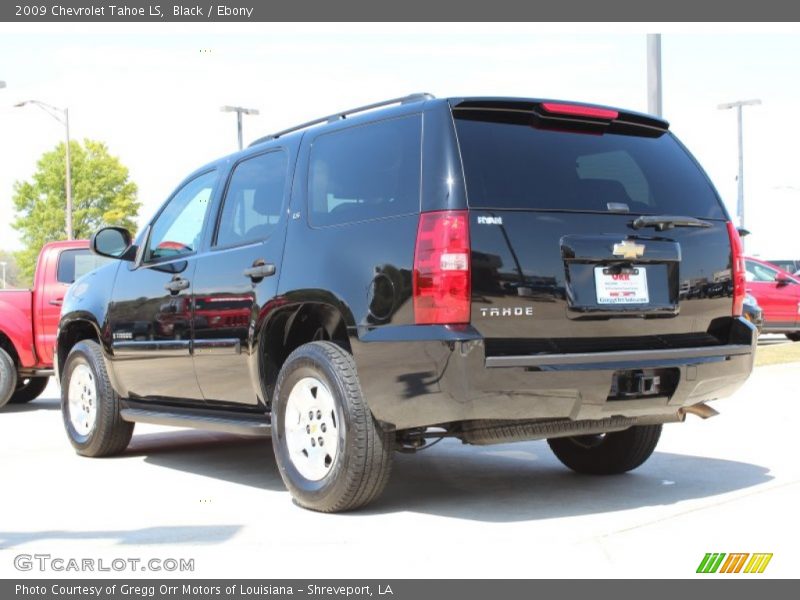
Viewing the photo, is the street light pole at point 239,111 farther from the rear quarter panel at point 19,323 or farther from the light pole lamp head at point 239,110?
the rear quarter panel at point 19,323

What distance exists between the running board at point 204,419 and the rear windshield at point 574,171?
1904 mm

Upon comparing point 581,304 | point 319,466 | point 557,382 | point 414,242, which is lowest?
point 319,466

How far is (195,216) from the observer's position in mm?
6992

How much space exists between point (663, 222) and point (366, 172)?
1.49 meters

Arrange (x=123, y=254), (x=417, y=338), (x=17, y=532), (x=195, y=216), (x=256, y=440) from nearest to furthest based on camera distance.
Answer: (x=417, y=338) → (x=17, y=532) → (x=195, y=216) → (x=123, y=254) → (x=256, y=440)

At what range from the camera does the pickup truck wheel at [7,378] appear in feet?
37.1

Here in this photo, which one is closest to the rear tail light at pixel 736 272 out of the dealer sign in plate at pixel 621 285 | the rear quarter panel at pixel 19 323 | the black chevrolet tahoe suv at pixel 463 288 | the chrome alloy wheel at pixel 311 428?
the black chevrolet tahoe suv at pixel 463 288

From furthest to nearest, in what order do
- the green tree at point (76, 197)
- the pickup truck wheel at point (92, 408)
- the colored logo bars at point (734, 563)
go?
the green tree at point (76, 197) → the pickup truck wheel at point (92, 408) → the colored logo bars at point (734, 563)

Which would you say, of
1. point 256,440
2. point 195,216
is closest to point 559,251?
point 195,216

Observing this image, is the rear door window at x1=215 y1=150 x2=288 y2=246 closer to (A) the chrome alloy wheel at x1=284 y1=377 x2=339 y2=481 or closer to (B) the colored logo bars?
(A) the chrome alloy wheel at x1=284 y1=377 x2=339 y2=481

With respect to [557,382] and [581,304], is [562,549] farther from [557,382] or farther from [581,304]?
[581,304]

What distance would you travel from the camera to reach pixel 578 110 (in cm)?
546

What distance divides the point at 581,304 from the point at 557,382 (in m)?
0.41

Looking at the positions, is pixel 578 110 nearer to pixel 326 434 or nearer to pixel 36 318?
pixel 326 434
